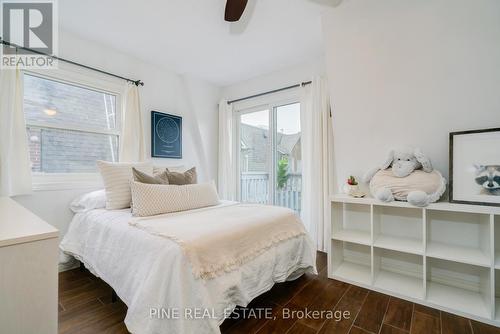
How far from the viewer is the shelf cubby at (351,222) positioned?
2136mm

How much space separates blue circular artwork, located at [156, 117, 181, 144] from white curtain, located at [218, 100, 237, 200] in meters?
0.75

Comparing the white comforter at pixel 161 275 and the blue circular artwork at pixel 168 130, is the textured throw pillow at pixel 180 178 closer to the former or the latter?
the white comforter at pixel 161 275

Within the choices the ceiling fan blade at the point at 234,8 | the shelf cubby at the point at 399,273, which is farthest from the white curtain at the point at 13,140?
the shelf cubby at the point at 399,273

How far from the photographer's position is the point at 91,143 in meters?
2.56

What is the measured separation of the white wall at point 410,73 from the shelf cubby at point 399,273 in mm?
820

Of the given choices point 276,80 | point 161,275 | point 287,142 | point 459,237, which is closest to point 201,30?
point 276,80

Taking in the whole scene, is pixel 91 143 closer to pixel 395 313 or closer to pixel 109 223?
Result: pixel 109 223

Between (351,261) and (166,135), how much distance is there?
272 centimetres

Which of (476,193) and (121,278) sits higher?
(476,193)

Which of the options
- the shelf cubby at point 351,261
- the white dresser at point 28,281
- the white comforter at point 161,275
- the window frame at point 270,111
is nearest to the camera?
the white dresser at point 28,281

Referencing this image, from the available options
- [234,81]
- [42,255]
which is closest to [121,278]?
[42,255]

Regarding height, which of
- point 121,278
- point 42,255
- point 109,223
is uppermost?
point 42,255

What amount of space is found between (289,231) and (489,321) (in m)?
1.36

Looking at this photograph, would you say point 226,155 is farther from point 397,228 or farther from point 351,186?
point 397,228
